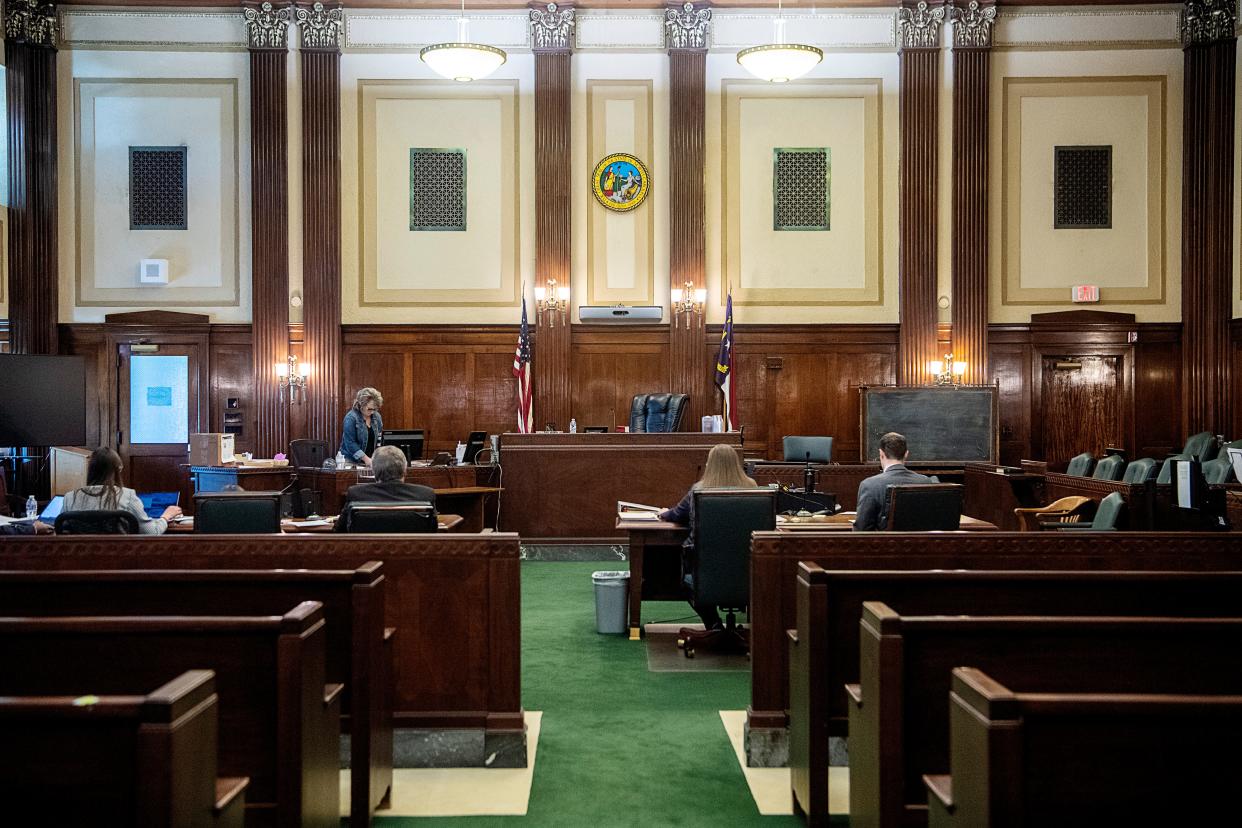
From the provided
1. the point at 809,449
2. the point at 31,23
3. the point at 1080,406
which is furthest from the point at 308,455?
the point at 1080,406

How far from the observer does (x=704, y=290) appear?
1345 cm

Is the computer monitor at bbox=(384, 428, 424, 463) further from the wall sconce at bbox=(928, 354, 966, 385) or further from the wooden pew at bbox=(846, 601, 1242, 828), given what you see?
the wooden pew at bbox=(846, 601, 1242, 828)

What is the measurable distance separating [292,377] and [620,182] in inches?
198

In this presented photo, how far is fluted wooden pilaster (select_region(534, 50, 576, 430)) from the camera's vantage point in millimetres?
13422

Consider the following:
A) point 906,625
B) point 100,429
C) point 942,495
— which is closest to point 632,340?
point 100,429

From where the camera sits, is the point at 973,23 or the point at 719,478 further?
the point at 973,23

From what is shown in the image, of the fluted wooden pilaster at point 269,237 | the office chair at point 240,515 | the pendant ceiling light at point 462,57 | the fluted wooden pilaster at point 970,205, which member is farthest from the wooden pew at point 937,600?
the fluted wooden pilaster at point 269,237

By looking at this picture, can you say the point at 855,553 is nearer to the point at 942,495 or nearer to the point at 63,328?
the point at 942,495

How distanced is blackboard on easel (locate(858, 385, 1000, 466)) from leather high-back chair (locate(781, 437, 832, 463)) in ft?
2.86

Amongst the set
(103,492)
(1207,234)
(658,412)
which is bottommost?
(103,492)

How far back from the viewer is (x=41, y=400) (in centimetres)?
1128

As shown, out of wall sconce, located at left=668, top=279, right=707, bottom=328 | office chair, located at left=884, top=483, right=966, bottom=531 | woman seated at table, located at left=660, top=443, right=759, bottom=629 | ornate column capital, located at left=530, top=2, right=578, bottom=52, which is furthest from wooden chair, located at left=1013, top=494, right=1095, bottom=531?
ornate column capital, located at left=530, top=2, right=578, bottom=52

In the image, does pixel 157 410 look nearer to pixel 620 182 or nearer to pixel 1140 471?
pixel 620 182

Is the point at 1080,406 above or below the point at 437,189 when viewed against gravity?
below
